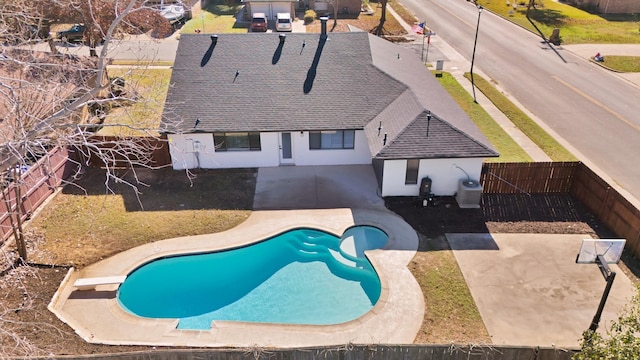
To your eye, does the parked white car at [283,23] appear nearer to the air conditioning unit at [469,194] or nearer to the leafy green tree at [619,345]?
the air conditioning unit at [469,194]

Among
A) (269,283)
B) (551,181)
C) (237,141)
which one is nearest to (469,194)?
(551,181)

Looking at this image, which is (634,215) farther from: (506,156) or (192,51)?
(192,51)

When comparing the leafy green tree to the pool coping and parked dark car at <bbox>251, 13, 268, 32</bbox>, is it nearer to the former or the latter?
the pool coping

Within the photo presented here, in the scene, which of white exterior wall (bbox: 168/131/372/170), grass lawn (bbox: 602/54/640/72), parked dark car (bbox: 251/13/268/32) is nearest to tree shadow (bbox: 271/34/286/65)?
white exterior wall (bbox: 168/131/372/170)

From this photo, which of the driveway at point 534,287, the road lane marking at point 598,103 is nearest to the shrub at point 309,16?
the road lane marking at point 598,103

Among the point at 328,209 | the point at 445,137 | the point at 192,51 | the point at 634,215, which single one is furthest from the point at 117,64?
the point at 634,215

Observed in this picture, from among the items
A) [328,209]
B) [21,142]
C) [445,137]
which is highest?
[21,142]
